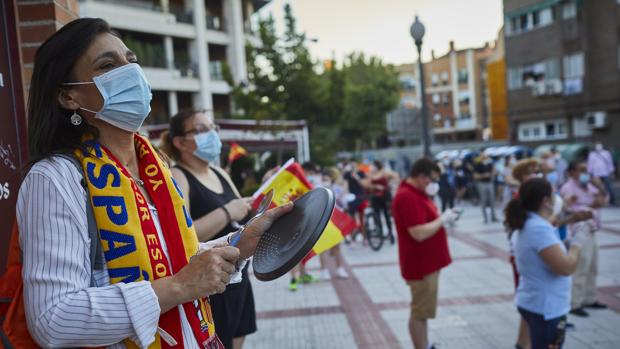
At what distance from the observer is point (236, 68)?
3030 cm

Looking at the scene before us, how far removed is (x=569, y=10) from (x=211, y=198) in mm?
30102

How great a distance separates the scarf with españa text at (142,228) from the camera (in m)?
1.35

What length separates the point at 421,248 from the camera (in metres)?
4.28

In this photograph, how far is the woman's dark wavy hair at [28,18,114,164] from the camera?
1.42 metres

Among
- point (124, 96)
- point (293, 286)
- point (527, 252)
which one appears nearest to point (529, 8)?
point (293, 286)

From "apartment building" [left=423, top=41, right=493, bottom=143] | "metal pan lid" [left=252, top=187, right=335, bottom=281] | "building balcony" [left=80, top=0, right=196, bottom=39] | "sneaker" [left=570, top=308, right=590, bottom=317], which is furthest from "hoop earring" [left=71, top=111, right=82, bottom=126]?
"apartment building" [left=423, top=41, right=493, bottom=143]

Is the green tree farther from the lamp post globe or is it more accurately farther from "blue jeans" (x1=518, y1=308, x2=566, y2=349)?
"blue jeans" (x1=518, y1=308, x2=566, y2=349)

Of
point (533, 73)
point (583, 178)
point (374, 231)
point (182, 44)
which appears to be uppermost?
point (182, 44)

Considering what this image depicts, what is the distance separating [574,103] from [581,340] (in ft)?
87.0

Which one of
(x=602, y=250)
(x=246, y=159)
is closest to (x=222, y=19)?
(x=246, y=159)

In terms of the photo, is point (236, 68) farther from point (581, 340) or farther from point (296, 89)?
point (581, 340)

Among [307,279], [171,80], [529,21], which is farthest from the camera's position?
[529,21]

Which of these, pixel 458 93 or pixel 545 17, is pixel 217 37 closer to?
pixel 545 17

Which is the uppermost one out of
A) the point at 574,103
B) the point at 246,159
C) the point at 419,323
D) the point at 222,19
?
the point at 222,19
